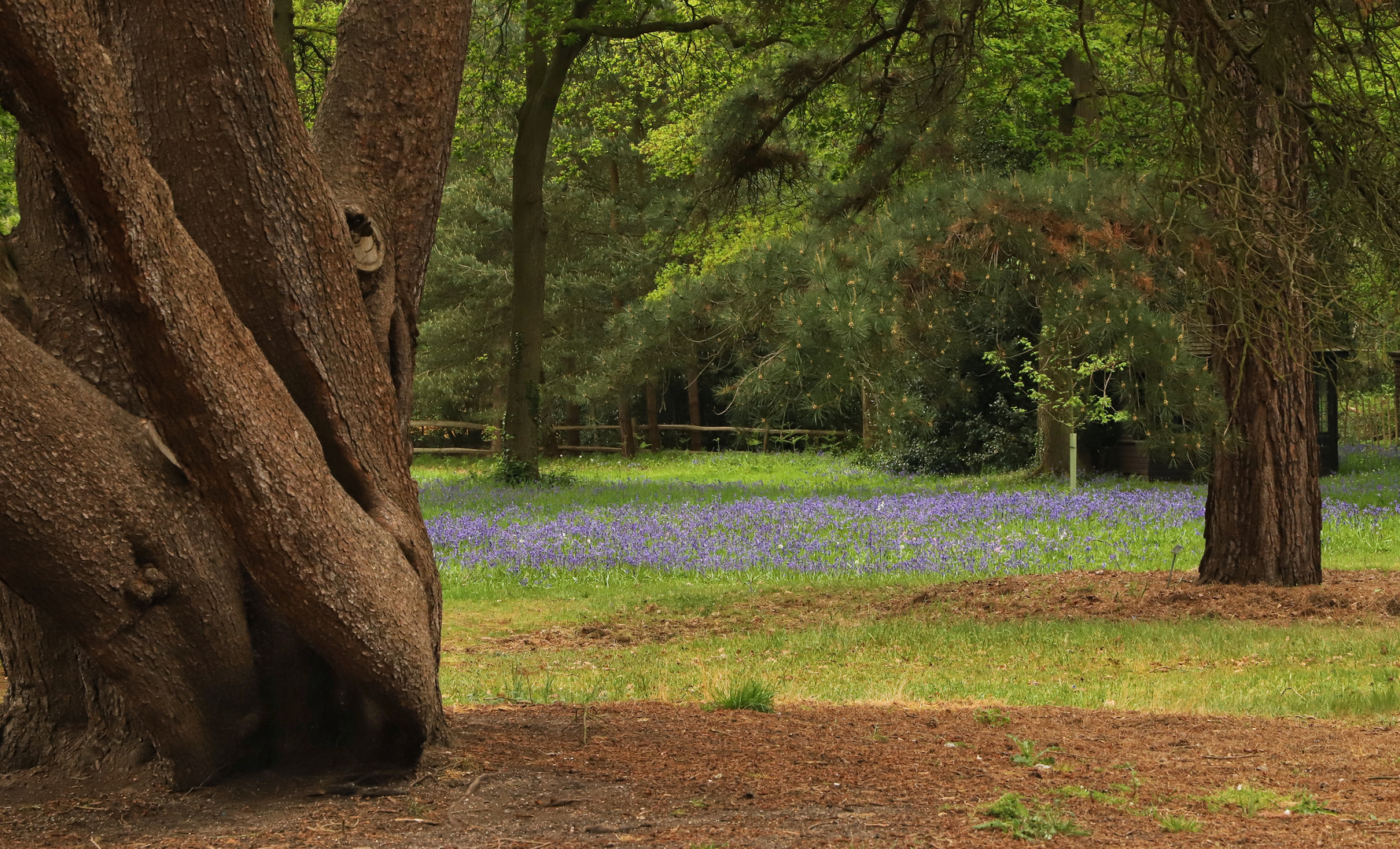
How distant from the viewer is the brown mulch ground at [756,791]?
143 inches

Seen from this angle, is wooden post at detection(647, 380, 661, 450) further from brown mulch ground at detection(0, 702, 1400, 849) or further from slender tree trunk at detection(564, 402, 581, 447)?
brown mulch ground at detection(0, 702, 1400, 849)

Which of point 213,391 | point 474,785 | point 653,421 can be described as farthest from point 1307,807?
point 653,421

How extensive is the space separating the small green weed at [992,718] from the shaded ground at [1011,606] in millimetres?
4228

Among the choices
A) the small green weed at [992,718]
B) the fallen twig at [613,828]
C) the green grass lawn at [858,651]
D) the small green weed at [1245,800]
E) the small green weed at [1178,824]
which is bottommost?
the green grass lawn at [858,651]

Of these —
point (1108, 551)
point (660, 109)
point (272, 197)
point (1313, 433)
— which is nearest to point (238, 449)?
point (272, 197)

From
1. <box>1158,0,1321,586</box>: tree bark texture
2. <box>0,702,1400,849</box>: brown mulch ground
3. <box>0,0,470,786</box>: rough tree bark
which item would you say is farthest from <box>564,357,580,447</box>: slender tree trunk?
<box>0,0,470,786</box>: rough tree bark

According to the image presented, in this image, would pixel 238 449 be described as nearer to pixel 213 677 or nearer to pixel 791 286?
pixel 213 677

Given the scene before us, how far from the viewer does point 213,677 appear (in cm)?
415

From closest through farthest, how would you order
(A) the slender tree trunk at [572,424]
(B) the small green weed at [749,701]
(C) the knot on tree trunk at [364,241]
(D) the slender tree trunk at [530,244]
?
(C) the knot on tree trunk at [364,241]
(B) the small green weed at [749,701]
(D) the slender tree trunk at [530,244]
(A) the slender tree trunk at [572,424]

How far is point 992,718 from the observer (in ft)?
18.5

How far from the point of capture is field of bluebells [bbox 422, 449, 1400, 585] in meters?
13.4

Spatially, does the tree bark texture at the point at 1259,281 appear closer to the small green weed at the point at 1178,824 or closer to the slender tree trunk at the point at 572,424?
the small green weed at the point at 1178,824

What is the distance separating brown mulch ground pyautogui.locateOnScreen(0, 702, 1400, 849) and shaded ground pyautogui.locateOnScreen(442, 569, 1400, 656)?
13.9 ft

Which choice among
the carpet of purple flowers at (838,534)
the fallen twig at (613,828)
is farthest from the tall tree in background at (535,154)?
the fallen twig at (613,828)
